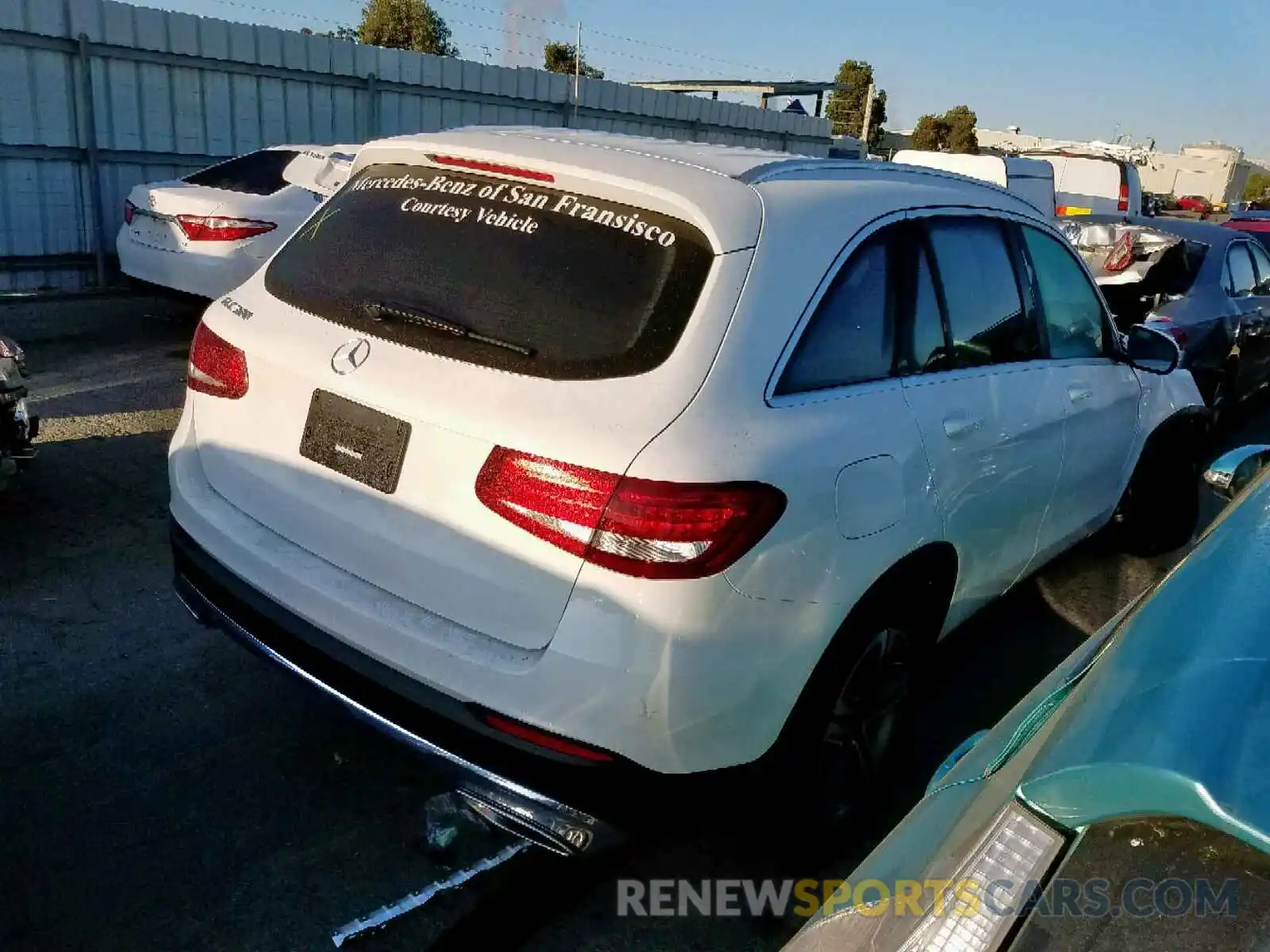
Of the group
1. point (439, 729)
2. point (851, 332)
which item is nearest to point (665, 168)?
point (851, 332)

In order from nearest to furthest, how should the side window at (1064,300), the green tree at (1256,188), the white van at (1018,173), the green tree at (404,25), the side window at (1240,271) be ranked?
the side window at (1064,300) → the side window at (1240,271) → the white van at (1018,173) → the green tree at (404,25) → the green tree at (1256,188)

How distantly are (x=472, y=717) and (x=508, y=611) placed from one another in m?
0.25

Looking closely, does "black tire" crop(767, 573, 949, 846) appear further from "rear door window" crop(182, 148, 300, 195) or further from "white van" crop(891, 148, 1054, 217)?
"white van" crop(891, 148, 1054, 217)

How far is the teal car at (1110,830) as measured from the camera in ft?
4.07

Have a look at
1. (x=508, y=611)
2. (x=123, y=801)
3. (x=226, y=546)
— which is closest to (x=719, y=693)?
(x=508, y=611)

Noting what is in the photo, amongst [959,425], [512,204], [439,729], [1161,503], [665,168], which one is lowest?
[1161,503]

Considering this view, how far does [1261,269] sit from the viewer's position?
8.78 metres

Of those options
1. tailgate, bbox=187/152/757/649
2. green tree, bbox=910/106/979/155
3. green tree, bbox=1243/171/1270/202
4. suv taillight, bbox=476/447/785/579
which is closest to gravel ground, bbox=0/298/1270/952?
tailgate, bbox=187/152/757/649

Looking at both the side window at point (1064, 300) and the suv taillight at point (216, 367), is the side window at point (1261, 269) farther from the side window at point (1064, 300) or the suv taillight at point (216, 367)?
the suv taillight at point (216, 367)

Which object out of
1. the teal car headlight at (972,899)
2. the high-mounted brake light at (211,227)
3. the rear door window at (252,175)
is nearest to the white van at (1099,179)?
the rear door window at (252,175)

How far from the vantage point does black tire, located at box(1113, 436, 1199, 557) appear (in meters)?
4.88

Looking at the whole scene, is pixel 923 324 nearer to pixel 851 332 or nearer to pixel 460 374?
pixel 851 332

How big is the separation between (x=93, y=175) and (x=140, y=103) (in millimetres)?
888

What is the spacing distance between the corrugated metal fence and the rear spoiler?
8.39 ft
